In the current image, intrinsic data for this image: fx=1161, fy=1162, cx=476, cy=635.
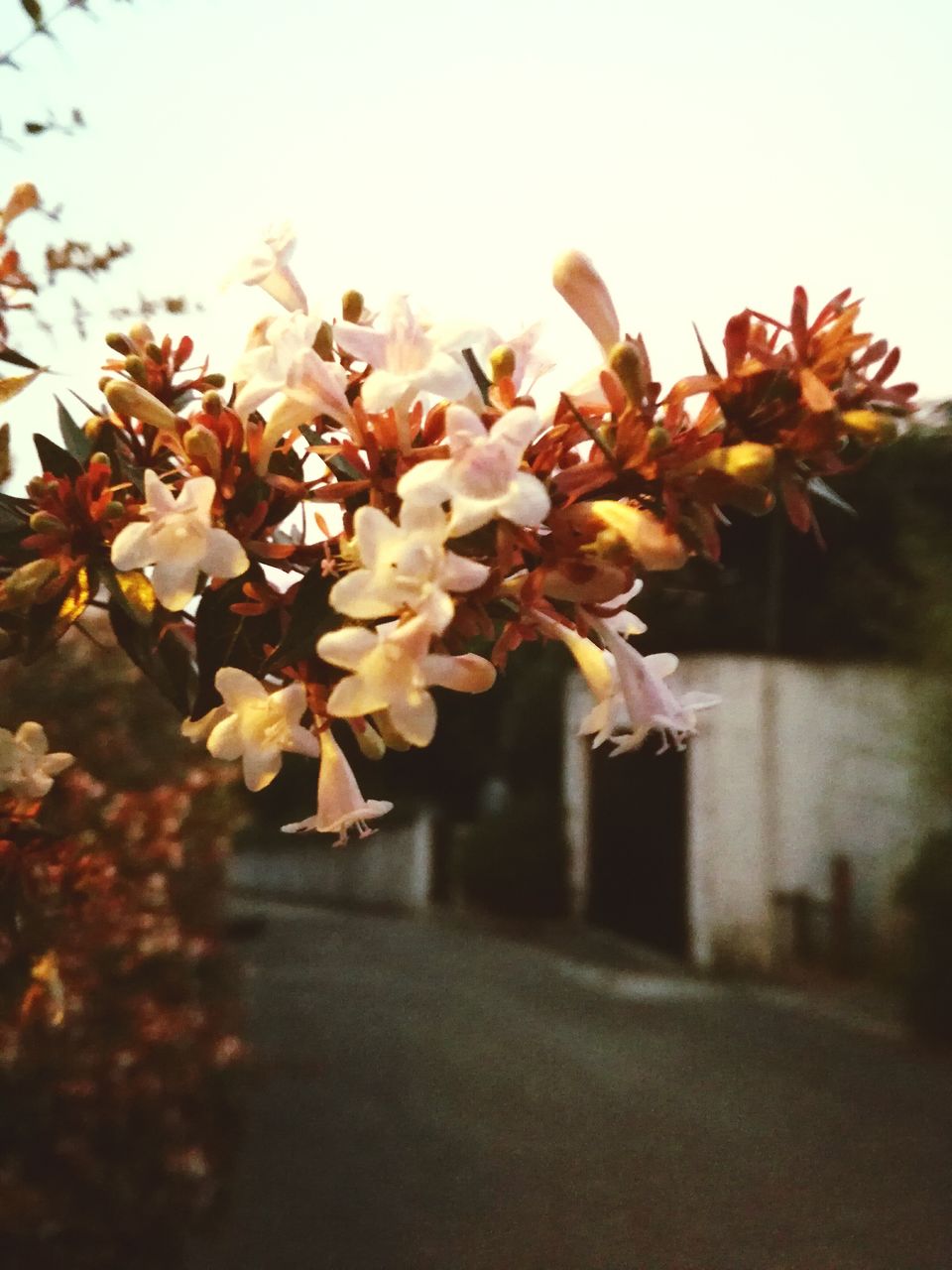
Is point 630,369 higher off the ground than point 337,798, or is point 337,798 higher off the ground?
point 630,369

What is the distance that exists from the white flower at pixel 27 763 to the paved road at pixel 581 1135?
345cm

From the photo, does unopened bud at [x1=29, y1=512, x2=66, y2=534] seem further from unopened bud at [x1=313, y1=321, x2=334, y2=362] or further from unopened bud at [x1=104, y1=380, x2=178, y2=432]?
unopened bud at [x1=313, y1=321, x2=334, y2=362]

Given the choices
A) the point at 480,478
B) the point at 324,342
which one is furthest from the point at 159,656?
the point at 480,478

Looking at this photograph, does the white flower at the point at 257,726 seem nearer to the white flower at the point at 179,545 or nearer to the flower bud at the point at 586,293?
the white flower at the point at 179,545

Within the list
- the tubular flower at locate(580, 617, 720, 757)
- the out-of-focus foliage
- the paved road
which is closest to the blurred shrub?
the paved road

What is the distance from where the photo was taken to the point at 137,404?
28.7 inches

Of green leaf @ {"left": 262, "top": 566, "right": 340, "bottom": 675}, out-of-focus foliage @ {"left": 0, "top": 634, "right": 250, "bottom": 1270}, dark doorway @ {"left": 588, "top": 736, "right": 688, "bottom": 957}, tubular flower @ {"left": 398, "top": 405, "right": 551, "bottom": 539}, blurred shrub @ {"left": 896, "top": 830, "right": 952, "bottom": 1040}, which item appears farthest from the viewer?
dark doorway @ {"left": 588, "top": 736, "right": 688, "bottom": 957}

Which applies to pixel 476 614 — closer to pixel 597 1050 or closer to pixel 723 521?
pixel 723 521

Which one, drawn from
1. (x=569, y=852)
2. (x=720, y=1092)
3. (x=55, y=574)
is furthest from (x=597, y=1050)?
(x=55, y=574)

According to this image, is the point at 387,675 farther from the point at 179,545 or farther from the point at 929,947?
the point at 929,947

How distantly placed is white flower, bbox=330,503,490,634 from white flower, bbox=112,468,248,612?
0.11m

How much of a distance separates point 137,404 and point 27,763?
306 millimetres

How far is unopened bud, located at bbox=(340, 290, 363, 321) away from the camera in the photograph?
735 millimetres

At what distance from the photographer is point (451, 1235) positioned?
4145 millimetres
